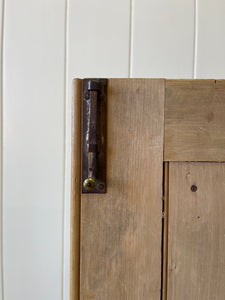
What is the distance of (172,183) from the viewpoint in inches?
14.8

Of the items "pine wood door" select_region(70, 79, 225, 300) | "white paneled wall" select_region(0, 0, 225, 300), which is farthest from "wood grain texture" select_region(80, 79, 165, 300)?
"white paneled wall" select_region(0, 0, 225, 300)

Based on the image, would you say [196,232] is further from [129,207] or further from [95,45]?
[95,45]

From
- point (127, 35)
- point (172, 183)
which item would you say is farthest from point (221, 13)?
point (172, 183)

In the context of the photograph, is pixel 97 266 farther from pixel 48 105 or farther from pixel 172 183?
pixel 48 105

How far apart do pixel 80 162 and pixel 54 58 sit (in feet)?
1.17

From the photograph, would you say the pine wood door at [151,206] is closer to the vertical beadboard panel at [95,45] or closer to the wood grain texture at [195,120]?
the wood grain texture at [195,120]

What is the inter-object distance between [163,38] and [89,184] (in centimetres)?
45

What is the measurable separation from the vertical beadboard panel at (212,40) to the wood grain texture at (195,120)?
263 millimetres

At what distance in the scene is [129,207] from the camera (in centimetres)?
38

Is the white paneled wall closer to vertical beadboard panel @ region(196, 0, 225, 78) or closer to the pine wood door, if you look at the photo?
vertical beadboard panel @ region(196, 0, 225, 78)

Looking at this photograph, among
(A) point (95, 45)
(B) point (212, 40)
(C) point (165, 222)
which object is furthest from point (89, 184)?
(B) point (212, 40)

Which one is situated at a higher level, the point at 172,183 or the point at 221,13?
the point at 221,13

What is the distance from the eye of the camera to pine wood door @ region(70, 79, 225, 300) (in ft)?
1.22

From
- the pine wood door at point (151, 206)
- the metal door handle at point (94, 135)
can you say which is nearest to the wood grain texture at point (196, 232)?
the pine wood door at point (151, 206)
